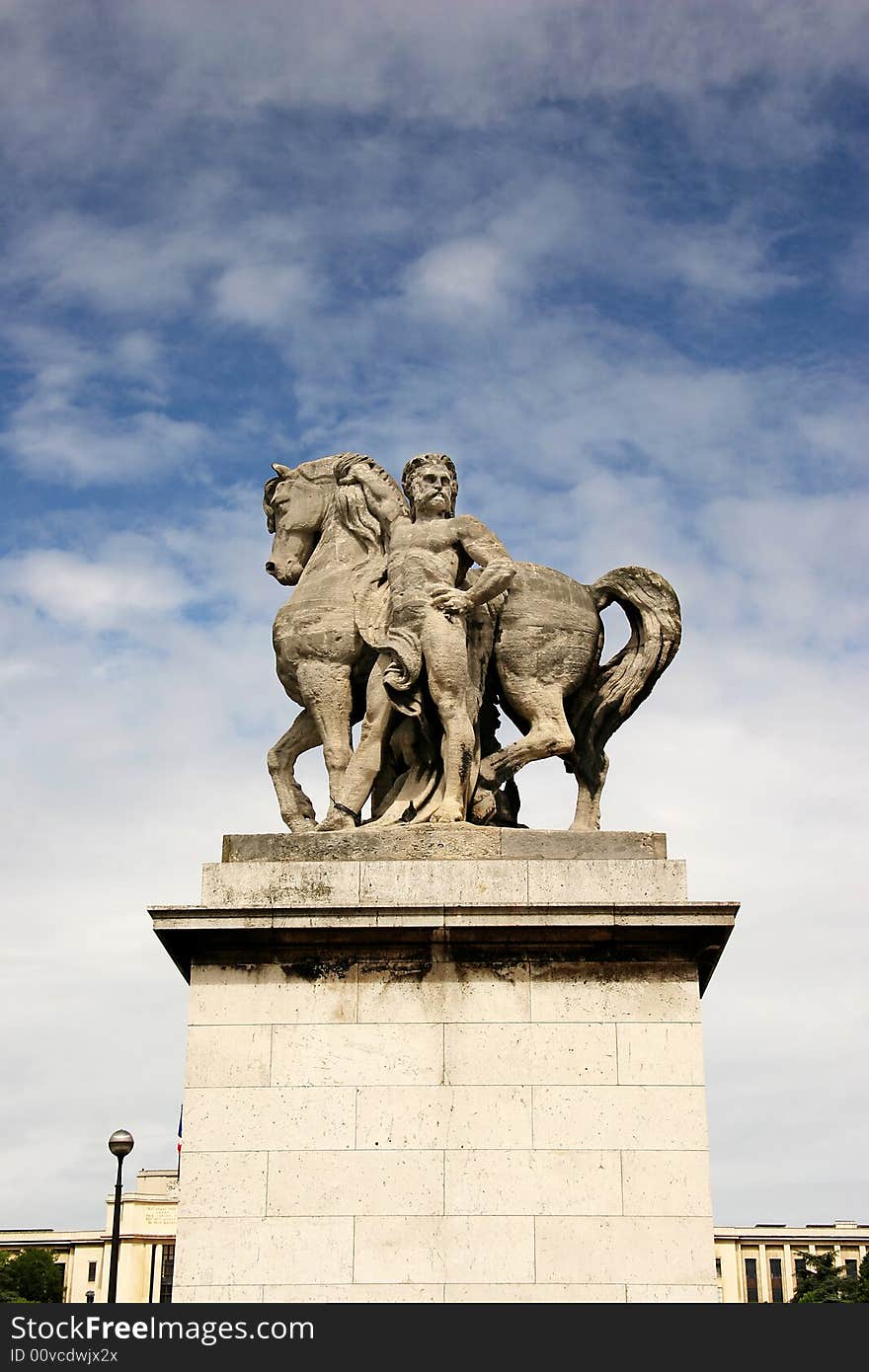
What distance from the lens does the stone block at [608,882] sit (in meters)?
11.6

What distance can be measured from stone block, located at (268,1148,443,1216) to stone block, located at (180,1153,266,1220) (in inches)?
3.9

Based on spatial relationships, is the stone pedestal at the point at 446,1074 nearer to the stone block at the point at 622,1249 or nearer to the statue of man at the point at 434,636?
the stone block at the point at 622,1249

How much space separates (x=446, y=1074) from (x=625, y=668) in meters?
4.01

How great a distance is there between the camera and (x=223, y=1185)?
10961 mm

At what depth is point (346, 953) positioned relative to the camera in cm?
1149

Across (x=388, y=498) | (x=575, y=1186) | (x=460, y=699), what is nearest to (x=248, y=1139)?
(x=575, y=1186)

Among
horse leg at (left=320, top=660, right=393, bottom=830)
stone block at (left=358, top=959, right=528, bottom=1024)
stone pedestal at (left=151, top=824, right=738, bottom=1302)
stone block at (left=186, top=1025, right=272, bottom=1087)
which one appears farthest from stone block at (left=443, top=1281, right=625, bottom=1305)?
horse leg at (left=320, top=660, right=393, bottom=830)

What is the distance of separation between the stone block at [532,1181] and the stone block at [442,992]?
984mm

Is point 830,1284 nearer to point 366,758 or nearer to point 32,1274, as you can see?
point 32,1274

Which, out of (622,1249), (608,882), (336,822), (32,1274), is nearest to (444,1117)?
(622,1249)

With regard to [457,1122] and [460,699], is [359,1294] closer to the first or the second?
[457,1122]

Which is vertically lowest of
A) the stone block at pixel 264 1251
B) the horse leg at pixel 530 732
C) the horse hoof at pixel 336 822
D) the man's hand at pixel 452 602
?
the stone block at pixel 264 1251

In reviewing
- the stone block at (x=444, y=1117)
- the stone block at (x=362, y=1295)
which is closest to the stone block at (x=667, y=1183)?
the stone block at (x=444, y=1117)

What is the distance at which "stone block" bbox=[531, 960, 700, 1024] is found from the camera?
11.3 meters
